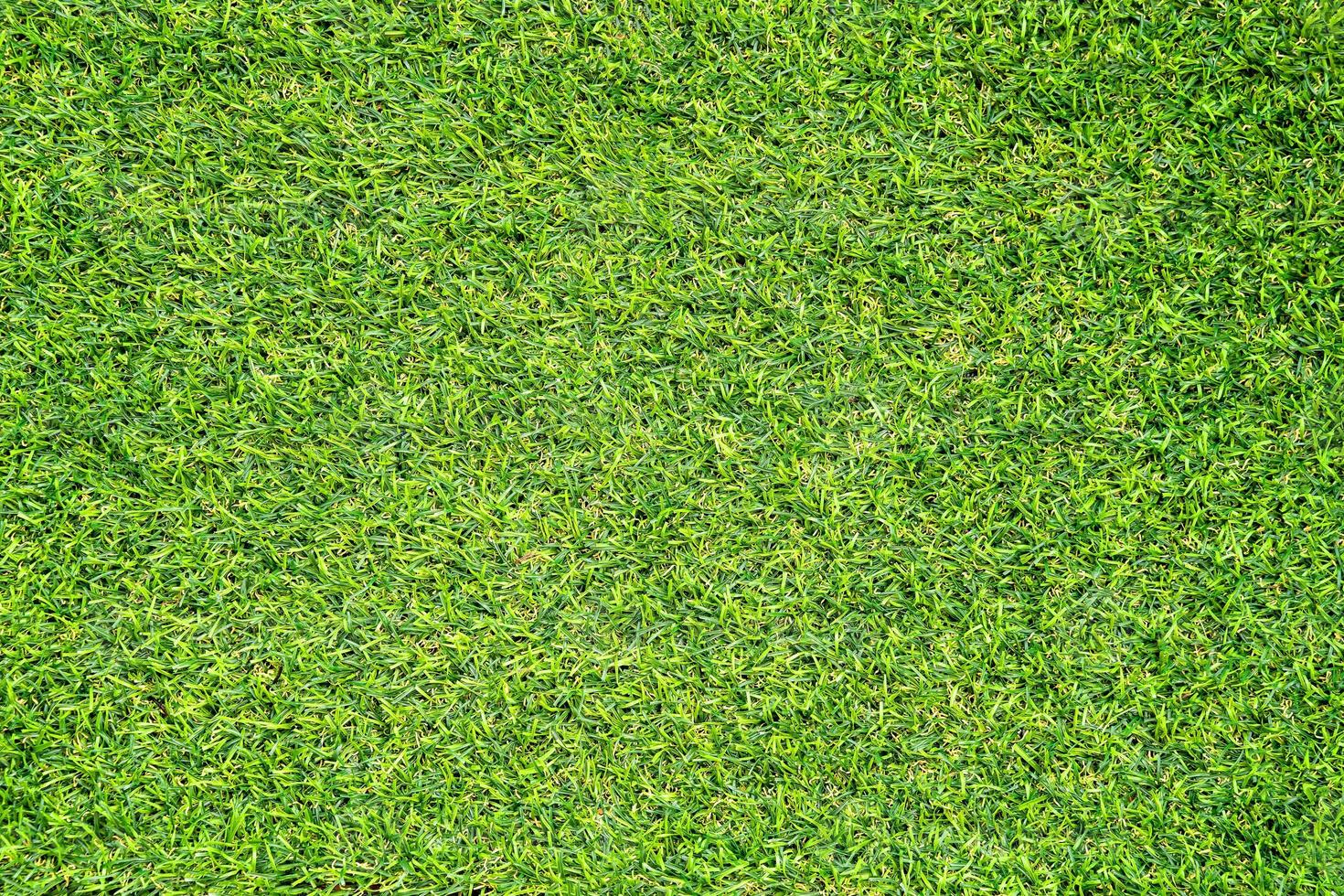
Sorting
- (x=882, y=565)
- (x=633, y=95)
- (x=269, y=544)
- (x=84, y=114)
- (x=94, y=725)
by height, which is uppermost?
(x=633, y=95)

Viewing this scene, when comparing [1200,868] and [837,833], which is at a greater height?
[1200,868]

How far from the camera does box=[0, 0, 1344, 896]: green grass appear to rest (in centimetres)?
247

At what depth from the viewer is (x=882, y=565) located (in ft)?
8.29

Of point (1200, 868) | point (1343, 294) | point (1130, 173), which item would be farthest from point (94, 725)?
point (1343, 294)

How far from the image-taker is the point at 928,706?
8.20ft

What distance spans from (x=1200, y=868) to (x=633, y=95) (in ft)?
8.14

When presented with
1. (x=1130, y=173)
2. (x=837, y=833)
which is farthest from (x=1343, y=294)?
(x=837, y=833)

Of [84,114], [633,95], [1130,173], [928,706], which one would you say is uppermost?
[1130,173]

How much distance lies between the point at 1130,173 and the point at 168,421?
8.63ft

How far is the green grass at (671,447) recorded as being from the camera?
8.10 ft

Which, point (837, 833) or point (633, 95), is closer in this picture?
point (837, 833)

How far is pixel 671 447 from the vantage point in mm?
2553

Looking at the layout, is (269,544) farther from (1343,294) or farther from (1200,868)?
(1343,294)

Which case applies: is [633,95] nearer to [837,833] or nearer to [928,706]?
[928,706]
